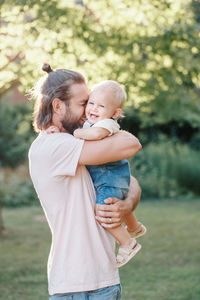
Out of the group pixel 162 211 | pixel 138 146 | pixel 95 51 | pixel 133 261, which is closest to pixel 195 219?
pixel 162 211

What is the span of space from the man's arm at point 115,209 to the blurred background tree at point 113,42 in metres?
3.30

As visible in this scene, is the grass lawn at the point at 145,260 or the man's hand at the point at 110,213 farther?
the grass lawn at the point at 145,260

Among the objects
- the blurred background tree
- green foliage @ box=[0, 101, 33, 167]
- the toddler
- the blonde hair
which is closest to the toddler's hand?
the toddler

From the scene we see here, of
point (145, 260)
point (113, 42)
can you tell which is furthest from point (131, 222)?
point (145, 260)

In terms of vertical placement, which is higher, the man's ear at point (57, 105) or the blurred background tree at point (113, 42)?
the man's ear at point (57, 105)

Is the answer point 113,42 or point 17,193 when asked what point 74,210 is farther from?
point 17,193

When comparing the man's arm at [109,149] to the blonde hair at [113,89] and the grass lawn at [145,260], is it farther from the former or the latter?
the grass lawn at [145,260]

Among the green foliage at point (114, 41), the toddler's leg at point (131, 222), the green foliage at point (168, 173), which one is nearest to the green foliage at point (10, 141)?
the green foliage at point (168, 173)

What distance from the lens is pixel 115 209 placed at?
8.32 ft

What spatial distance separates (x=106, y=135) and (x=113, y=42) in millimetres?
4688

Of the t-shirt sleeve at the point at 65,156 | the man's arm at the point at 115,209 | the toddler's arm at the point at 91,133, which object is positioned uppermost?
the toddler's arm at the point at 91,133

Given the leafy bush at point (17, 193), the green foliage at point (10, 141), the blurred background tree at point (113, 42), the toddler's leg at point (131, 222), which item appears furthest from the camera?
the leafy bush at point (17, 193)

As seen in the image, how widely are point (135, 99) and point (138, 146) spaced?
531 centimetres

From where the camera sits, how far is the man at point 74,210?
240 cm
